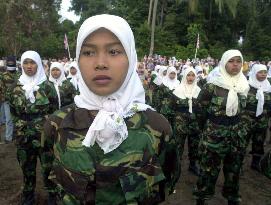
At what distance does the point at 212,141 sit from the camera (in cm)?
448

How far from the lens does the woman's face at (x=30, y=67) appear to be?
4830 millimetres

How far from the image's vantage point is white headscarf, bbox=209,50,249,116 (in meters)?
4.47

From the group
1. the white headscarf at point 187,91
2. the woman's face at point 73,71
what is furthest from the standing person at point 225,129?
the woman's face at point 73,71

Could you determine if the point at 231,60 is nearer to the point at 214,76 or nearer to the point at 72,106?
the point at 214,76

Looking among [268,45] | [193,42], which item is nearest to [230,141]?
[193,42]

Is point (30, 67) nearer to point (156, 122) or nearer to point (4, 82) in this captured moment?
point (4, 82)

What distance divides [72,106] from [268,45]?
33.1 m

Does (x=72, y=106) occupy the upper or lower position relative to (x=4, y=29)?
lower

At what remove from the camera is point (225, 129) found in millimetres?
4465

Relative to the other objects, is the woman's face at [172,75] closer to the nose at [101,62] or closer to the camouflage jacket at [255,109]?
the camouflage jacket at [255,109]

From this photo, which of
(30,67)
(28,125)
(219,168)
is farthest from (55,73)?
(219,168)

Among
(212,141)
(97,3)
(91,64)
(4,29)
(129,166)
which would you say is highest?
(97,3)

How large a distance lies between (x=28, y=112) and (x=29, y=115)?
40mm

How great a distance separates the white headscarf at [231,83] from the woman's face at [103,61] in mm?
2837
